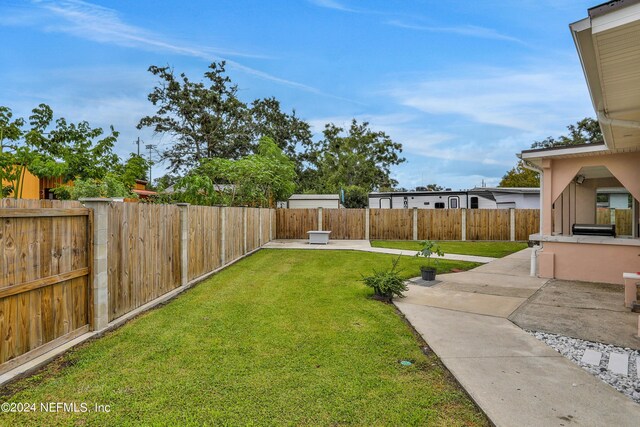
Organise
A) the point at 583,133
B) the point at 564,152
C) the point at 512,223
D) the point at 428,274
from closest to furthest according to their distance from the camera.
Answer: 1. the point at 428,274
2. the point at 564,152
3. the point at 512,223
4. the point at 583,133

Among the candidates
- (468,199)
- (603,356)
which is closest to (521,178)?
(468,199)

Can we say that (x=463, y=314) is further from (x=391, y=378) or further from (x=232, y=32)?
(x=232, y=32)

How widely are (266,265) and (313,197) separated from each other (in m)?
16.3

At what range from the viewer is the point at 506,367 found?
3385 millimetres

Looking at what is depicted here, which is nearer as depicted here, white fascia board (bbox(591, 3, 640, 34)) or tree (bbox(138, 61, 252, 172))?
white fascia board (bbox(591, 3, 640, 34))

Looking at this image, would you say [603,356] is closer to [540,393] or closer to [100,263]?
[540,393]

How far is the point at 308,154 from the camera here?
3409 cm

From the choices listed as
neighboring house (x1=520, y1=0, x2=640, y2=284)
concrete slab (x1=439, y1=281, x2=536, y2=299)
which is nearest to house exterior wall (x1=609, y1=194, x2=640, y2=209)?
neighboring house (x1=520, y1=0, x2=640, y2=284)

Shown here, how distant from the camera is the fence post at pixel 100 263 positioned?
13.3ft

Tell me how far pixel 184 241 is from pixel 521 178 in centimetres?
3549

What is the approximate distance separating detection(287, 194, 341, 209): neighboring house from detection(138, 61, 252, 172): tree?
5.76m

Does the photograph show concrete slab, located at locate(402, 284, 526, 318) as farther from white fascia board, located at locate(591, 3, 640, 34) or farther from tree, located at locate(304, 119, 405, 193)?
tree, located at locate(304, 119, 405, 193)

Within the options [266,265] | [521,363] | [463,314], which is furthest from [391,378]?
[266,265]

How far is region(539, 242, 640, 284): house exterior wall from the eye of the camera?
7.36 metres
